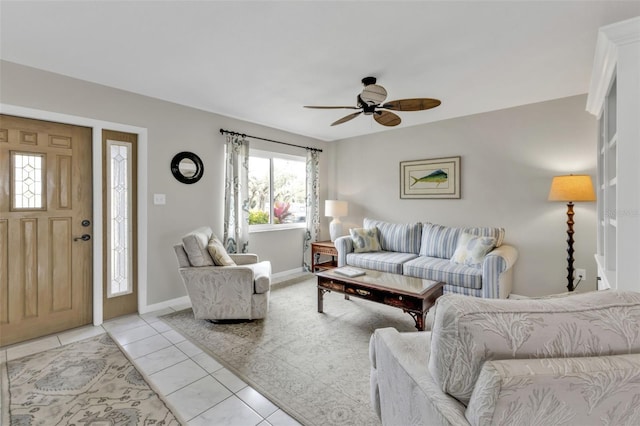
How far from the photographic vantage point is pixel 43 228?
2719mm

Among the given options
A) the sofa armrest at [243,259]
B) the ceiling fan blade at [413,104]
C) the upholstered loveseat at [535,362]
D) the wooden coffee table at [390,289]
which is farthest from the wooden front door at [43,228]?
the upholstered loveseat at [535,362]

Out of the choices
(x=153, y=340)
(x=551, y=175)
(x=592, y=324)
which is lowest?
(x=153, y=340)

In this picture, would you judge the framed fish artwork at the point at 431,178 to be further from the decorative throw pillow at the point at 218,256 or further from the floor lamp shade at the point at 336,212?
the decorative throw pillow at the point at 218,256

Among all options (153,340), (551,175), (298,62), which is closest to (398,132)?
(551,175)

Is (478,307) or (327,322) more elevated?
(478,307)

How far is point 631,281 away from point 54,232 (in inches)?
185

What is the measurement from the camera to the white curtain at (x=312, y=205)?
5117 mm

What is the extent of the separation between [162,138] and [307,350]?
2.80 meters

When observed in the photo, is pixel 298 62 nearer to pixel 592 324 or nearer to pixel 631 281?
pixel 592 324

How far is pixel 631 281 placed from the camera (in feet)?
6.43

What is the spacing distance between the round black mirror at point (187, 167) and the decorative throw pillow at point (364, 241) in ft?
7.64

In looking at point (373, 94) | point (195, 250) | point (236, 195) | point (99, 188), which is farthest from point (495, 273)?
point (99, 188)

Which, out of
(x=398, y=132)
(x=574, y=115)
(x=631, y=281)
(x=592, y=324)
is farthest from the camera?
(x=398, y=132)

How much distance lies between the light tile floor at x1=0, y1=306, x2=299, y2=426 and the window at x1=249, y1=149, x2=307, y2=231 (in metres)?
2.02
